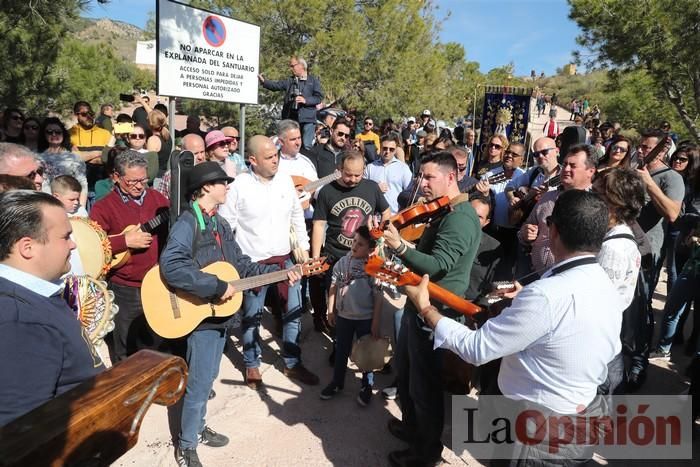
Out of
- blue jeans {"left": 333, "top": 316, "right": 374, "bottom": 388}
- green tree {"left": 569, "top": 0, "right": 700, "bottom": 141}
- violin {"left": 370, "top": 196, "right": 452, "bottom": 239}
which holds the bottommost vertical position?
blue jeans {"left": 333, "top": 316, "right": 374, "bottom": 388}

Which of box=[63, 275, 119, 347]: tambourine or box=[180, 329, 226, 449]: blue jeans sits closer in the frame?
box=[63, 275, 119, 347]: tambourine

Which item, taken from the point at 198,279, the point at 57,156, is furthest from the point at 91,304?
the point at 57,156

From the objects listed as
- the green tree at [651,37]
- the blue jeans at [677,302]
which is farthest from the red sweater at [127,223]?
the green tree at [651,37]

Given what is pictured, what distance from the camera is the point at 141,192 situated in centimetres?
418

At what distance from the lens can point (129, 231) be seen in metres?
3.99

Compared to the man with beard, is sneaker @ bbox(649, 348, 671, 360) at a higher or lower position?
lower

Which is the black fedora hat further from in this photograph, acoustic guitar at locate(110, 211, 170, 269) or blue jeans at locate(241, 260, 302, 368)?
blue jeans at locate(241, 260, 302, 368)

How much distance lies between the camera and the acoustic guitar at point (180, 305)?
3.19 metres

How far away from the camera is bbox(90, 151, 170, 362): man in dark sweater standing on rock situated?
3965 millimetres

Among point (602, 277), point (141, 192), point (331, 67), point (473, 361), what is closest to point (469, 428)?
point (473, 361)

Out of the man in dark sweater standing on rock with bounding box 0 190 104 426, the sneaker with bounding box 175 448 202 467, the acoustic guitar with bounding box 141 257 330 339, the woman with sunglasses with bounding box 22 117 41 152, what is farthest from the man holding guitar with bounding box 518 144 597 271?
the woman with sunglasses with bounding box 22 117 41 152

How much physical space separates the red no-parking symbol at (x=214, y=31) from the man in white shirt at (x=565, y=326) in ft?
19.4

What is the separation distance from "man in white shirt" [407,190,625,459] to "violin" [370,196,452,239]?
90 centimetres

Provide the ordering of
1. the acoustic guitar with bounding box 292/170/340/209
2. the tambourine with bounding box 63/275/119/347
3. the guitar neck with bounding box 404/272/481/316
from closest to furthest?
the guitar neck with bounding box 404/272/481/316 < the tambourine with bounding box 63/275/119/347 < the acoustic guitar with bounding box 292/170/340/209
